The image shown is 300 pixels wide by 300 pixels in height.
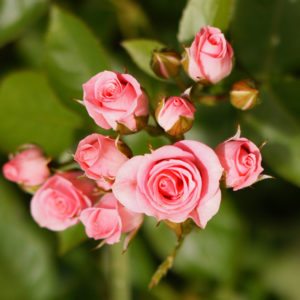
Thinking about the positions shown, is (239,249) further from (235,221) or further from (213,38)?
(213,38)

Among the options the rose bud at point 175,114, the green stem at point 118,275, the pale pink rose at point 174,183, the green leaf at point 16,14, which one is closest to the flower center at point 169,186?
the pale pink rose at point 174,183

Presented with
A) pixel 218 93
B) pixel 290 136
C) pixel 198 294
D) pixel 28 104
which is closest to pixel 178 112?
pixel 218 93

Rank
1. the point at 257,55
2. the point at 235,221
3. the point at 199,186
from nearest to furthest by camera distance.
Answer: the point at 199,186 → the point at 257,55 → the point at 235,221

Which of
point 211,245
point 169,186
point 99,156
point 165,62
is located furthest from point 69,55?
point 211,245

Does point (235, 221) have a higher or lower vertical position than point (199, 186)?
lower

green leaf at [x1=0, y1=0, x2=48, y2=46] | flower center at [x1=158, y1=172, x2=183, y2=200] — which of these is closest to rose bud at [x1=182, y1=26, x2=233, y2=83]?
flower center at [x1=158, y1=172, x2=183, y2=200]

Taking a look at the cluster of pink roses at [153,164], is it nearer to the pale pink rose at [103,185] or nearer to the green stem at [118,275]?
the pale pink rose at [103,185]

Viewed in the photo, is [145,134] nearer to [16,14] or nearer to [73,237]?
[73,237]
